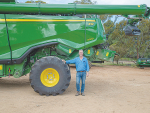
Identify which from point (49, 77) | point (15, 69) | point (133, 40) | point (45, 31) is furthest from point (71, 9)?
point (133, 40)

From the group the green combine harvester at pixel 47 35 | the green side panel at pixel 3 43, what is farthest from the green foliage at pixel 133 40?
the green side panel at pixel 3 43

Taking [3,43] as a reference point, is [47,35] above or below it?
above

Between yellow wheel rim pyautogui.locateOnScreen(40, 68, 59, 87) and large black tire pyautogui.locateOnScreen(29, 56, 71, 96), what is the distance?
0.34 ft

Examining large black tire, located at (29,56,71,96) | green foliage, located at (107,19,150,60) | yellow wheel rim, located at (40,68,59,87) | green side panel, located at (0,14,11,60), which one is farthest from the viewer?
green foliage, located at (107,19,150,60)

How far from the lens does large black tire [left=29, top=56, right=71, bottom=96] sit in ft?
17.3

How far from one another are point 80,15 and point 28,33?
6.88 ft

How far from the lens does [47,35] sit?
5801 mm

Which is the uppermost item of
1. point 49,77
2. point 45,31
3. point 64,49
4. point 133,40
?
point 45,31

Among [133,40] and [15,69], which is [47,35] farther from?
[133,40]

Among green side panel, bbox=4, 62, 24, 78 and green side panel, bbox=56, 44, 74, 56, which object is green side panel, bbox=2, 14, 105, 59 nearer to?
green side panel, bbox=56, 44, 74, 56

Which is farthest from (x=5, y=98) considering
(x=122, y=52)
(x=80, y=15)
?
(x=122, y=52)

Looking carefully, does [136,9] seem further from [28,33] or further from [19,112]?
[19,112]

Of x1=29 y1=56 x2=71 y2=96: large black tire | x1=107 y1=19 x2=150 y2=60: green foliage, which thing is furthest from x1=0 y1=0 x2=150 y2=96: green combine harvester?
x1=107 y1=19 x2=150 y2=60: green foliage

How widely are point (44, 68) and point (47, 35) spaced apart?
1.19 meters
